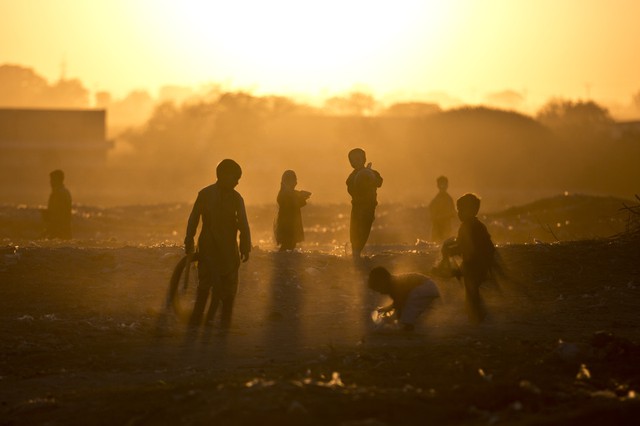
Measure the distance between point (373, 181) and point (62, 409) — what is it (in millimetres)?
7720

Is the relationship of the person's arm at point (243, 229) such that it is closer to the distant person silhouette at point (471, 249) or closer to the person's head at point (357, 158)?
the distant person silhouette at point (471, 249)

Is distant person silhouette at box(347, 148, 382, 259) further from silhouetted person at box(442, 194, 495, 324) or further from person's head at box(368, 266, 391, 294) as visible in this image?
person's head at box(368, 266, 391, 294)

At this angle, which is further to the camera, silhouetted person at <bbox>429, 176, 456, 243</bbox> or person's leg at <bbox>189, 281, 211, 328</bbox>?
silhouetted person at <bbox>429, 176, 456, 243</bbox>

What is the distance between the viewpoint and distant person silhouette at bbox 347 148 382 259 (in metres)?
15.7

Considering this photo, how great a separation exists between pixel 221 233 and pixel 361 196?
4194 mm

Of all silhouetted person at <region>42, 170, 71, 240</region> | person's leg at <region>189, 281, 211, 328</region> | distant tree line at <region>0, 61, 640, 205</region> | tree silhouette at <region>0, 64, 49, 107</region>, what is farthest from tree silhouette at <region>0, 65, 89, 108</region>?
person's leg at <region>189, 281, 211, 328</region>

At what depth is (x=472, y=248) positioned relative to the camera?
1207 cm

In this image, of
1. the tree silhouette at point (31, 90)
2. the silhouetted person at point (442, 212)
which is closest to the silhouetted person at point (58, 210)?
the silhouetted person at point (442, 212)

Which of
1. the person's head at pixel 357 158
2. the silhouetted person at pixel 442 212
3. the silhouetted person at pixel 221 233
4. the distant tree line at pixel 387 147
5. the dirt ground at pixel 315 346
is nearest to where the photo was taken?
the dirt ground at pixel 315 346

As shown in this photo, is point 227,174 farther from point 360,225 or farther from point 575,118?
point 575,118

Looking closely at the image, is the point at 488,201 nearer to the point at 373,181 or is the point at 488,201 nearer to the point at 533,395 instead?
the point at 373,181

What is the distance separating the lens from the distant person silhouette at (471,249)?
1207 cm

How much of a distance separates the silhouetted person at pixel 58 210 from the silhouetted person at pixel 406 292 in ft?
Answer: 31.1

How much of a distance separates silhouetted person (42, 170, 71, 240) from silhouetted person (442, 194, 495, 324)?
9500 mm
